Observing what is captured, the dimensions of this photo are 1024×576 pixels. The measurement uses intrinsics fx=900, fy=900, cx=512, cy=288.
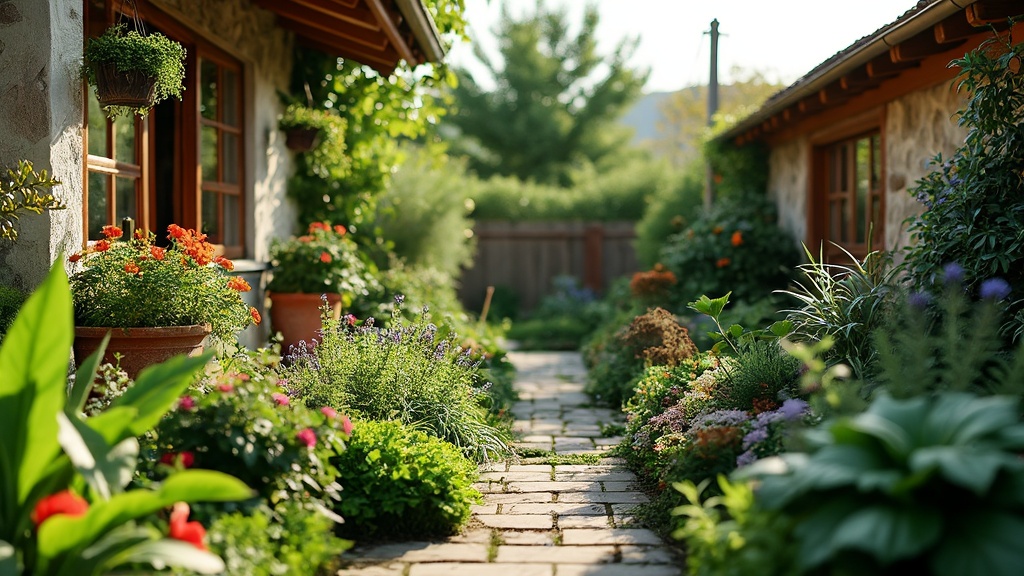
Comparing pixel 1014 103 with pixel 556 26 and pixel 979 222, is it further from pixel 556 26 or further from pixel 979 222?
pixel 556 26

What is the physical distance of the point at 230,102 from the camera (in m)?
6.49

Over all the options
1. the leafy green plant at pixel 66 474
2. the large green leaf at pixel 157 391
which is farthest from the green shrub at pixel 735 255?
the leafy green plant at pixel 66 474

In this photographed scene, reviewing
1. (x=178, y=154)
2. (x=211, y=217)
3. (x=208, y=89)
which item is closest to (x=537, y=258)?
(x=211, y=217)

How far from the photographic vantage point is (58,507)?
237 centimetres

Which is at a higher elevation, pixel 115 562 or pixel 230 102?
pixel 230 102

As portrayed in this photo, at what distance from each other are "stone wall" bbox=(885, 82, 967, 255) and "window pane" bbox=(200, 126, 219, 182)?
4.60 metres

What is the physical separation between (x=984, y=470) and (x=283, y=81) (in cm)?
651

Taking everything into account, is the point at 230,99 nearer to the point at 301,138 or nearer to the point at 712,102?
the point at 301,138

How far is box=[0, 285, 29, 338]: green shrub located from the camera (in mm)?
3545

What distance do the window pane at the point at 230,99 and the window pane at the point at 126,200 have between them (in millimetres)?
1417

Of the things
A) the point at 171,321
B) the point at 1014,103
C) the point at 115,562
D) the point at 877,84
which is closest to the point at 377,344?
the point at 171,321

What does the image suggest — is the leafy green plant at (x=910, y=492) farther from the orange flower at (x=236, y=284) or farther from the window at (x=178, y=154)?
the window at (x=178, y=154)

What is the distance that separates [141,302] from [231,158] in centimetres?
276

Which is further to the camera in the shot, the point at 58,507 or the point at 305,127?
the point at 305,127
